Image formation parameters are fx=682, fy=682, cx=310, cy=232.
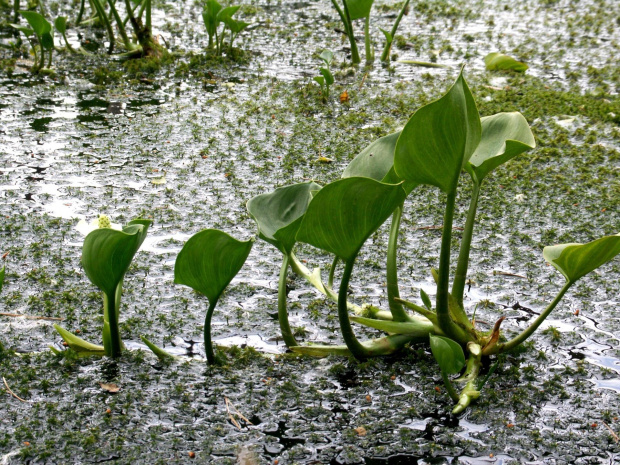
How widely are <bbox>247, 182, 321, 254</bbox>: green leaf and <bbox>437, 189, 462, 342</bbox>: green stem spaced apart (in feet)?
1.05

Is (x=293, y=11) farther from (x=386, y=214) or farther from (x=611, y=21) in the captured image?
(x=386, y=214)

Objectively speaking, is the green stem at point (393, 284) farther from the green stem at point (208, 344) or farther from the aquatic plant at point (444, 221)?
the green stem at point (208, 344)

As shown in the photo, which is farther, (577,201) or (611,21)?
(611,21)

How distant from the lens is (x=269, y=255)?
226cm

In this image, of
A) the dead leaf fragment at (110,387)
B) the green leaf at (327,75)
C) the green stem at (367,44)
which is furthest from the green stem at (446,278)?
the green stem at (367,44)

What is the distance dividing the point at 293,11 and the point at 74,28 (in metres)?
1.59

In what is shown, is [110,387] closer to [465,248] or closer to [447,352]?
[447,352]

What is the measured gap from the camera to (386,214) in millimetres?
1397

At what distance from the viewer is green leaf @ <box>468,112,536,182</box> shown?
1.54 metres

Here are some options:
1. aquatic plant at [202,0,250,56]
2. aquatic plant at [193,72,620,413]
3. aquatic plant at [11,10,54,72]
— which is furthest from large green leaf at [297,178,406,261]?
aquatic plant at [202,0,250,56]

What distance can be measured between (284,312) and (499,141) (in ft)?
2.22

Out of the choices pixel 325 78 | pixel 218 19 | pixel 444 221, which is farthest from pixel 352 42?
pixel 444 221

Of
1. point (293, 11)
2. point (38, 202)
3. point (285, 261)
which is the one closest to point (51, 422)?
point (285, 261)

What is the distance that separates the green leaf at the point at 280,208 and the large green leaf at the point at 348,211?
0.17 meters
